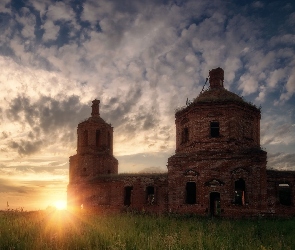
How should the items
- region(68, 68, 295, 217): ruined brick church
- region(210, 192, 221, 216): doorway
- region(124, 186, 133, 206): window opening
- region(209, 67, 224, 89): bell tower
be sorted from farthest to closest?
region(124, 186, 133, 206): window opening
region(209, 67, 224, 89): bell tower
region(210, 192, 221, 216): doorway
region(68, 68, 295, 217): ruined brick church

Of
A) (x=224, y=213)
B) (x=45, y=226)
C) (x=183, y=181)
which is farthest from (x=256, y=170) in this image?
(x=45, y=226)

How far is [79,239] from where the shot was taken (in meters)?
7.73

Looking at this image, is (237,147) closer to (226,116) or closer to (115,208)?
(226,116)

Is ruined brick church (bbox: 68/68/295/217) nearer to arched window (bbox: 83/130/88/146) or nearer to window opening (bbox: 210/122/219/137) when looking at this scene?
window opening (bbox: 210/122/219/137)

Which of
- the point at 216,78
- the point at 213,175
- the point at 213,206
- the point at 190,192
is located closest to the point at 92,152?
the point at 190,192

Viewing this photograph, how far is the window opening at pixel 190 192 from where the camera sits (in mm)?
20859

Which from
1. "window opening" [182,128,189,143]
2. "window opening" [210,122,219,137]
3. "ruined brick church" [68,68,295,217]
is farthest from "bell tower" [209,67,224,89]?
"window opening" [182,128,189,143]

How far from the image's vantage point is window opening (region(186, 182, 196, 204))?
20.9 metres

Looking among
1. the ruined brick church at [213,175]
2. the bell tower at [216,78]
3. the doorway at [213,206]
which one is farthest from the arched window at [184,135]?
the bell tower at [216,78]

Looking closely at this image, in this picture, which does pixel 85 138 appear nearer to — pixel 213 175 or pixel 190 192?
pixel 190 192

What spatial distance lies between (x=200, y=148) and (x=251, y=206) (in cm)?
505

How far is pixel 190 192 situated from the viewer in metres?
21.1

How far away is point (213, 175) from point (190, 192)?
236cm

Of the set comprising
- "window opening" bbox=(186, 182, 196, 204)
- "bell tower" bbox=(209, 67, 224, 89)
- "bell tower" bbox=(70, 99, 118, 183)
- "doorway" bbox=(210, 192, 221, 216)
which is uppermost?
"bell tower" bbox=(209, 67, 224, 89)
